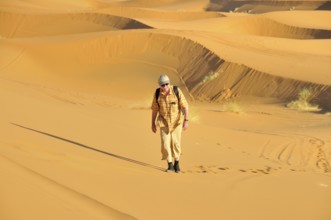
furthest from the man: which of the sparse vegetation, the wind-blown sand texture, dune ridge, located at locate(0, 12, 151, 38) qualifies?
dune ridge, located at locate(0, 12, 151, 38)

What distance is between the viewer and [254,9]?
198 ft

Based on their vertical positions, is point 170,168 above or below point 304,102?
below

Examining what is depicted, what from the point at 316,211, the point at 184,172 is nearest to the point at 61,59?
the point at 184,172

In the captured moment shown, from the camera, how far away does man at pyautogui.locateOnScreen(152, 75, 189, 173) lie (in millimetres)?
6840

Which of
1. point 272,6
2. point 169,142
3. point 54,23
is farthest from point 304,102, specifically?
point 272,6

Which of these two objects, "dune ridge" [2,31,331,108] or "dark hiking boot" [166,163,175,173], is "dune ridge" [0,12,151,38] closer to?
"dune ridge" [2,31,331,108]

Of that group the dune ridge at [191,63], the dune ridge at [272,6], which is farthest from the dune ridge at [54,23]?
the dune ridge at [272,6]

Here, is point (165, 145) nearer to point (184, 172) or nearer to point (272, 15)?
point (184, 172)

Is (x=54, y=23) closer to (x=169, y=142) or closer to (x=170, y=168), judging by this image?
(x=169, y=142)

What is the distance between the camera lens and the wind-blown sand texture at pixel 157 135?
16.7 ft

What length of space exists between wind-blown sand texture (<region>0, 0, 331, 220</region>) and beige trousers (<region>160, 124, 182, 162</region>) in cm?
27

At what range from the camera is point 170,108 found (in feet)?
22.6

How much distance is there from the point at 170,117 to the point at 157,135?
3.48m

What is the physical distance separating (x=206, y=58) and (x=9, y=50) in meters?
9.41
